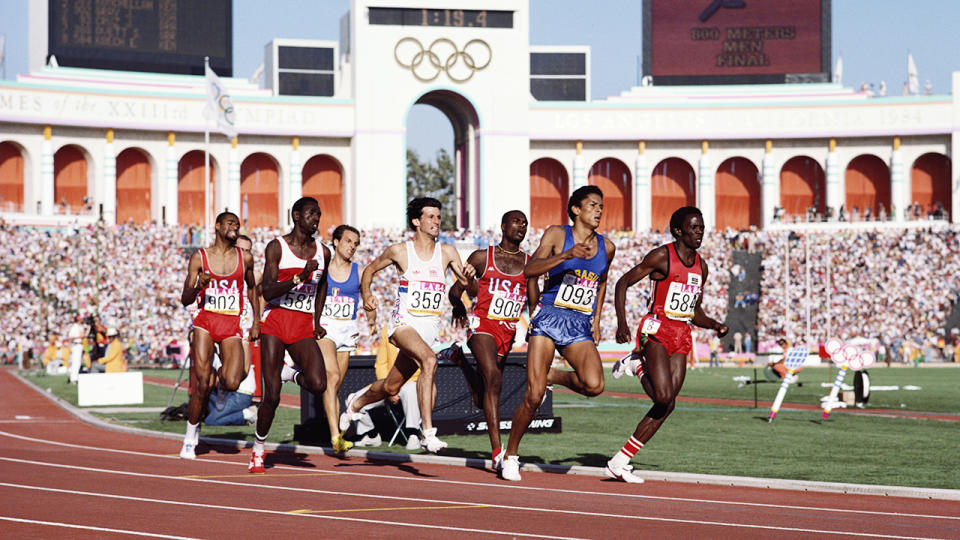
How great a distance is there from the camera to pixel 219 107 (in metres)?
48.7

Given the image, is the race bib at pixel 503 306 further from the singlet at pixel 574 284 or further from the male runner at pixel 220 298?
the male runner at pixel 220 298

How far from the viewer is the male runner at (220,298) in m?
12.8

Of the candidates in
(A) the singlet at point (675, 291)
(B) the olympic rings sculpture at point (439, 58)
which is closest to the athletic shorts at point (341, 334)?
(A) the singlet at point (675, 291)

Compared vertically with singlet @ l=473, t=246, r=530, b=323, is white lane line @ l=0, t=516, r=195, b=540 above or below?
below

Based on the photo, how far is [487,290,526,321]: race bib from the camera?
11906 millimetres

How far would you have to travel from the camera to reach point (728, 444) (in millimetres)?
15297

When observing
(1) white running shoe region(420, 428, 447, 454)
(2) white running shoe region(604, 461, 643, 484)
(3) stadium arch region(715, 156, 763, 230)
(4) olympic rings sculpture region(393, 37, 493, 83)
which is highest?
(4) olympic rings sculpture region(393, 37, 493, 83)

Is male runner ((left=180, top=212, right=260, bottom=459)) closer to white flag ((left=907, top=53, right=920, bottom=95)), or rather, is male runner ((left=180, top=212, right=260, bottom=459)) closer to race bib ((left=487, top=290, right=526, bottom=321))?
race bib ((left=487, top=290, right=526, bottom=321))

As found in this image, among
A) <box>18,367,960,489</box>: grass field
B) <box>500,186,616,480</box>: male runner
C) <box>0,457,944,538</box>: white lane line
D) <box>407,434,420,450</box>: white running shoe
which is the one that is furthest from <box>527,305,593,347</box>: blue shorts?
<box>407,434,420,450</box>: white running shoe

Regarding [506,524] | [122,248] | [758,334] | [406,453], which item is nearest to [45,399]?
[406,453]

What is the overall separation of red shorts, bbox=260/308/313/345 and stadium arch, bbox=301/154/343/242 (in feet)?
178

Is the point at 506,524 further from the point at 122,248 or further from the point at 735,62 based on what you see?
the point at 735,62

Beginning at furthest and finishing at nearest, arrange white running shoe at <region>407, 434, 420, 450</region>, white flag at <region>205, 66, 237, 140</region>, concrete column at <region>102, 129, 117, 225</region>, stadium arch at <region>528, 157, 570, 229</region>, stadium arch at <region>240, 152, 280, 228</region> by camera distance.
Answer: stadium arch at <region>528, 157, 570, 229</region> < stadium arch at <region>240, 152, 280, 228</region> < concrete column at <region>102, 129, 117, 225</region> < white flag at <region>205, 66, 237, 140</region> < white running shoe at <region>407, 434, 420, 450</region>

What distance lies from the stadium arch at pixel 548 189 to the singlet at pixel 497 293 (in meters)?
55.9
